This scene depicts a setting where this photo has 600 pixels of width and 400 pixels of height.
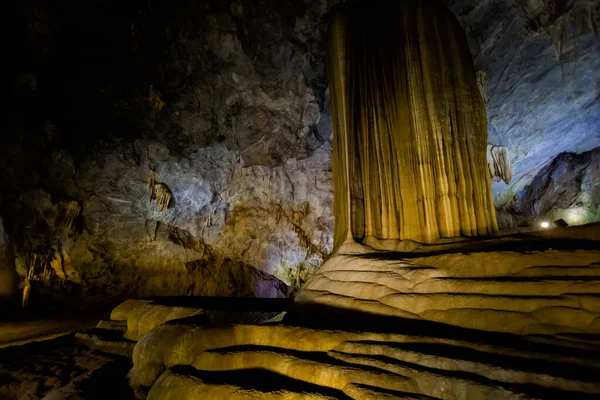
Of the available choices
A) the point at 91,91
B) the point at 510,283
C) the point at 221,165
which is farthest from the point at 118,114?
the point at 510,283

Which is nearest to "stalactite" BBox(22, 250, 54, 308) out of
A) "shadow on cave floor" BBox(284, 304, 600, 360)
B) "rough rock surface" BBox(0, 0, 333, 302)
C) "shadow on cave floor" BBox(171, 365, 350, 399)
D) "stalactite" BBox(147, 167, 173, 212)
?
"rough rock surface" BBox(0, 0, 333, 302)

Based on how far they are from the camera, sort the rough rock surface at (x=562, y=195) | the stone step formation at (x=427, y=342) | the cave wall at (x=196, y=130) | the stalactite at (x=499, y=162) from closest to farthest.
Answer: the stone step formation at (x=427, y=342) < the cave wall at (x=196, y=130) < the stalactite at (x=499, y=162) < the rough rock surface at (x=562, y=195)

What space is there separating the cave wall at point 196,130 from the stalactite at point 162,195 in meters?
0.26

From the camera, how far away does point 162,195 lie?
11.1 metres

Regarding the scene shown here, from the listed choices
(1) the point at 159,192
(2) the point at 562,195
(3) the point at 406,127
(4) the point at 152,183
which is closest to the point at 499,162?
(2) the point at 562,195

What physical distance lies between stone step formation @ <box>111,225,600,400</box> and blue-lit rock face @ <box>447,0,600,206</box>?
5.97 meters

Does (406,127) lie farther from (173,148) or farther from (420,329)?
(173,148)

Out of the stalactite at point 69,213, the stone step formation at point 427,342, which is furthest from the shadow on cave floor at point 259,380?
the stalactite at point 69,213

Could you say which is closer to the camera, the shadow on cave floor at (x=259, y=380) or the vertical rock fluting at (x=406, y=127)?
the shadow on cave floor at (x=259, y=380)

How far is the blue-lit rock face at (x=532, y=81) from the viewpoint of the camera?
7.63m

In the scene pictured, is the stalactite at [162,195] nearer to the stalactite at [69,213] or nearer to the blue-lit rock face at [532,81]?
the stalactite at [69,213]

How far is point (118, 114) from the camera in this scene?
9.41 metres

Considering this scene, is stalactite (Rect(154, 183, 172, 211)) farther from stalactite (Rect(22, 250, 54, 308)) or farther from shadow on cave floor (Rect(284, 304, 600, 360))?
shadow on cave floor (Rect(284, 304, 600, 360))

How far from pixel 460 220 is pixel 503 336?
3.84 meters
